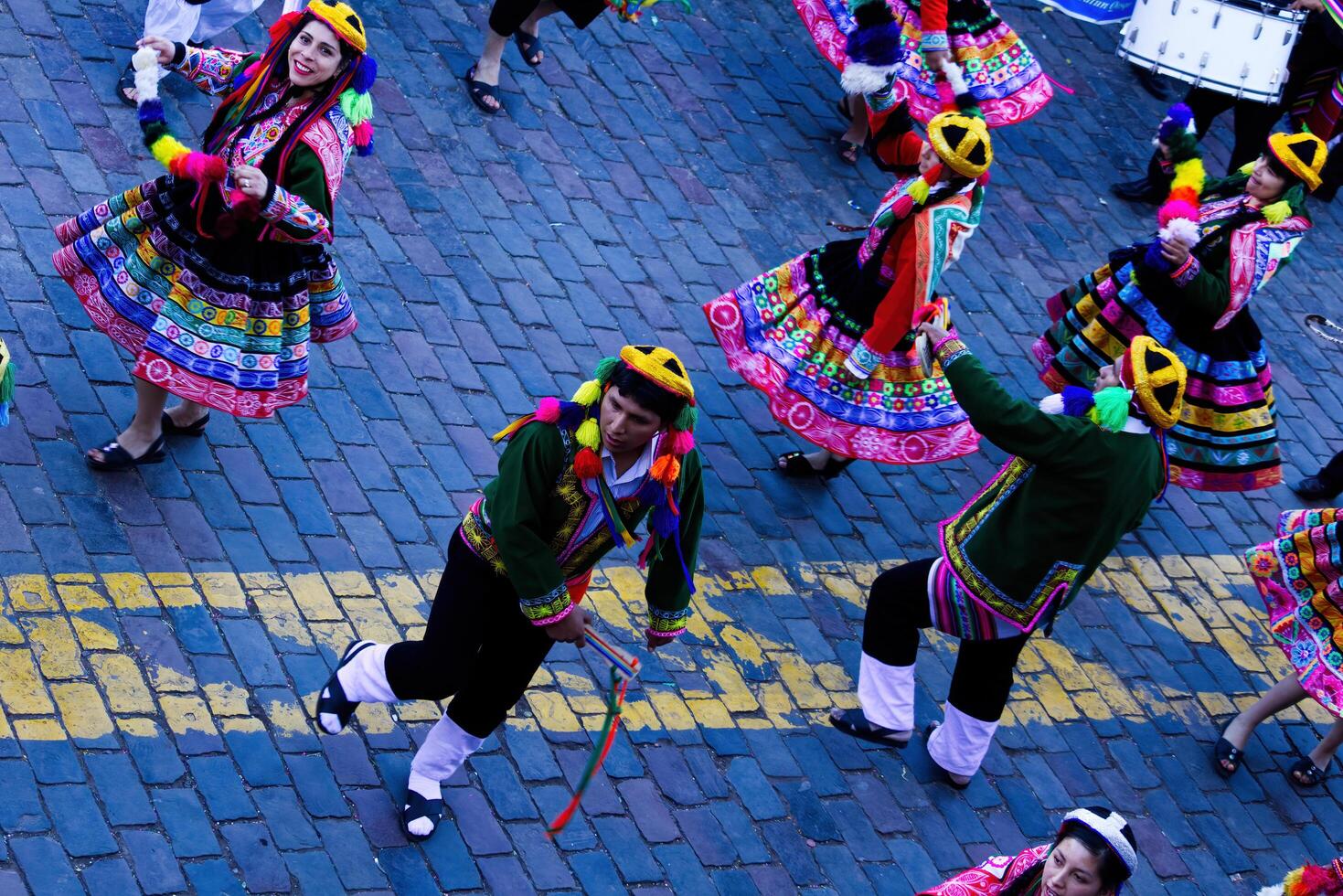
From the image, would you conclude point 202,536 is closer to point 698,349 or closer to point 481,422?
point 481,422

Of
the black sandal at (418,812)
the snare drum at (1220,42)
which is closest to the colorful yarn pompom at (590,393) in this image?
the black sandal at (418,812)

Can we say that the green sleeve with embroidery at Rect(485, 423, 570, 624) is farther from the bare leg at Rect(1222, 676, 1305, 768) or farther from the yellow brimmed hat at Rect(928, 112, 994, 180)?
the bare leg at Rect(1222, 676, 1305, 768)

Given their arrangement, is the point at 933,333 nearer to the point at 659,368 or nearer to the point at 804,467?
the point at 659,368

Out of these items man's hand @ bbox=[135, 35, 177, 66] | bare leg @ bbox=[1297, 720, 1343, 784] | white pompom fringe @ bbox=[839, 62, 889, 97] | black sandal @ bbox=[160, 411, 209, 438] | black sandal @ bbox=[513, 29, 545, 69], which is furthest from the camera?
black sandal @ bbox=[513, 29, 545, 69]

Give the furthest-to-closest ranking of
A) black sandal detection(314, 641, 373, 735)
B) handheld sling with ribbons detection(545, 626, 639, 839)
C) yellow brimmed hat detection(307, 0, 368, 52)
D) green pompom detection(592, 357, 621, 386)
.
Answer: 1. yellow brimmed hat detection(307, 0, 368, 52)
2. black sandal detection(314, 641, 373, 735)
3. handheld sling with ribbons detection(545, 626, 639, 839)
4. green pompom detection(592, 357, 621, 386)

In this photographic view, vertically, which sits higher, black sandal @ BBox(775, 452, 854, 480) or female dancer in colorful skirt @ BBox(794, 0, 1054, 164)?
female dancer in colorful skirt @ BBox(794, 0, 1054, 164)

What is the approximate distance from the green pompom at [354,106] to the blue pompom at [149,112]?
1.80ft

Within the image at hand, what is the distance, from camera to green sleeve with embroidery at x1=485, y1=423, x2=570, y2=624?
153 inches

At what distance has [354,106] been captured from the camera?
4766mm

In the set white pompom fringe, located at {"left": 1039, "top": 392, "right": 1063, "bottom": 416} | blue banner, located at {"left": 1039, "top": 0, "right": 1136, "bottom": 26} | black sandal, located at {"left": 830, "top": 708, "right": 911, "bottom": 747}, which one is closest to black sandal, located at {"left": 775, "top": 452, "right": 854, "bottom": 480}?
black sandal, located at {"left": 830, "top": 708, "right": 911, "bottom": 747}

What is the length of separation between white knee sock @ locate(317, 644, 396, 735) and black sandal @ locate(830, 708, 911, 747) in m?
1.77

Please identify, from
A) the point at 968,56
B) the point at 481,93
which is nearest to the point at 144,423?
the point at 481,93

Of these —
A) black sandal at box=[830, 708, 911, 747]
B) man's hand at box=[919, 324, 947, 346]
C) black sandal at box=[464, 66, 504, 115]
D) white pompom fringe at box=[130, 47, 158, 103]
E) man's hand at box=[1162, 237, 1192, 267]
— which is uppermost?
white pompom fringe at box=[130, 47, 158, 103]

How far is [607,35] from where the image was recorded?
28.0 ft
